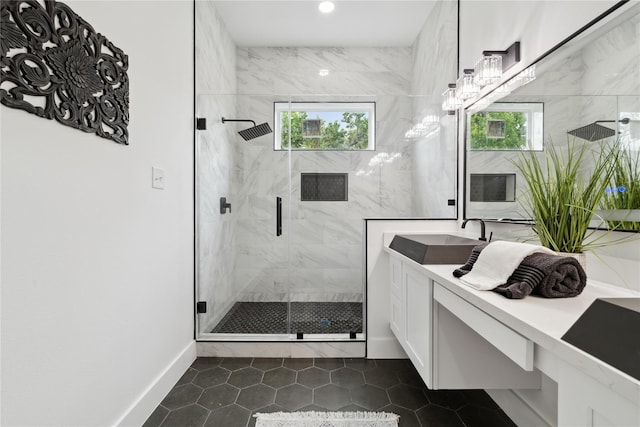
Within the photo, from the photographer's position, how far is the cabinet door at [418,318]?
144 centimetres

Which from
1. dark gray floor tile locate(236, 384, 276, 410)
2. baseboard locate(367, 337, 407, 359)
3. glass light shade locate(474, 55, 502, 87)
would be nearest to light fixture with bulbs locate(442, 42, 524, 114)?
glass light shade locate(474, 55, 502, 87)

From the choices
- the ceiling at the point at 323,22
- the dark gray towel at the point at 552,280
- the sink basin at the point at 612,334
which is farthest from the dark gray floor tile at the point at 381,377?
the ceiling at the point at 323,22

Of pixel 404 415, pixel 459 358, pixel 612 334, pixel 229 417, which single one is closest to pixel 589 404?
pixel 612 334

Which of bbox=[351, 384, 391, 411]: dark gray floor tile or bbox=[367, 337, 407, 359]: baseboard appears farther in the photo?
bbox=[367, 337, 407, 359]: baseboard

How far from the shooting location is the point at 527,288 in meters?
0.93

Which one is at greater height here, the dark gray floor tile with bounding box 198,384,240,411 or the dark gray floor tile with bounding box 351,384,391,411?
the dark gray floor tile with bounding box 351,384,391,411

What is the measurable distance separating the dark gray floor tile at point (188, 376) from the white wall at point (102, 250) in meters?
0.04

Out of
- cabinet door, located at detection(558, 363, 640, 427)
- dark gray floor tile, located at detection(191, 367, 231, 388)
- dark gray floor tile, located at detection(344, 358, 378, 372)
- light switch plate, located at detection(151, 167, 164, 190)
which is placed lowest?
dark gray floor tile, located at detection(191, 367, 231, 388)

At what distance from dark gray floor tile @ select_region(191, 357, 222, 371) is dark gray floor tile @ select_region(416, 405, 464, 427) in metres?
1.37

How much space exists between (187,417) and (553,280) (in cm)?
Answer: 176

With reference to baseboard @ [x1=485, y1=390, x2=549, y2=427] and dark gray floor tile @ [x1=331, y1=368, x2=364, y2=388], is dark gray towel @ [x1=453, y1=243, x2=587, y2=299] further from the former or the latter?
dark gray floor tile @ [x1=331, y1=368, x2=364, y2=388]

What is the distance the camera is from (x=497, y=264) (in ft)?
3.50

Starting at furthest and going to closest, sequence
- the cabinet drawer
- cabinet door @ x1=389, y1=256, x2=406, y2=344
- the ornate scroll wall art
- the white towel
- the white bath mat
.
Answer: cabinet door @ x1=389, y1=256, x2=406, y2=344 → the white bath mat → the white towel → the ornate scroll wall art → the cabinet drawer

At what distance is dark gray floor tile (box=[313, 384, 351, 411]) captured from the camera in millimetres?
1730
